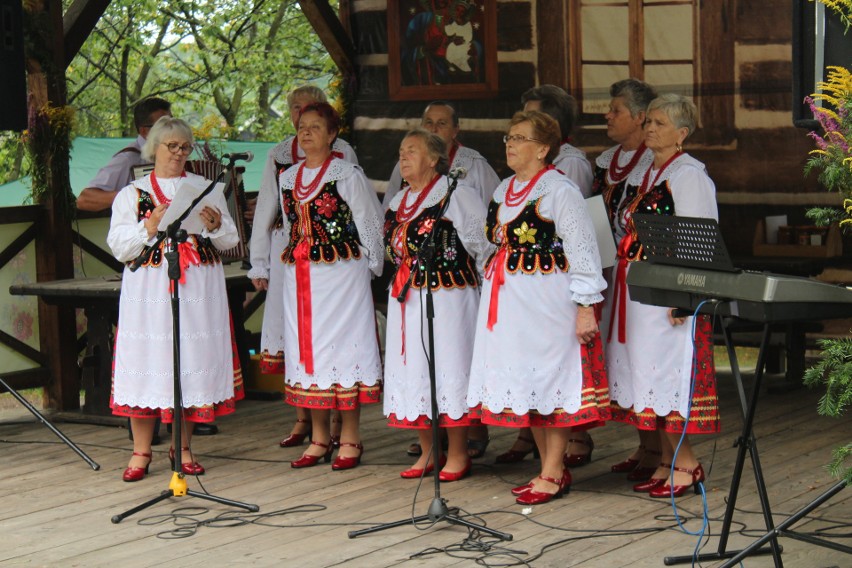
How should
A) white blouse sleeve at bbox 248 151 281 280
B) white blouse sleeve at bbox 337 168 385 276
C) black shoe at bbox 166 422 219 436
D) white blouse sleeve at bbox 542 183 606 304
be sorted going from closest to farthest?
white blouse sleeve at bbox 542 183 606 304 → white blouse sleeve at bbox 337 168 385 276 → white blouse sleeve at bbox 248 151 281 280 → black shoe at bbox 166 422 219 436

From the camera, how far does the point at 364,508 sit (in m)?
5.09

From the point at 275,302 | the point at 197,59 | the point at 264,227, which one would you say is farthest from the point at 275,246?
the point at 197,59

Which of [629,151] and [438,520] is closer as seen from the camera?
[438,520]

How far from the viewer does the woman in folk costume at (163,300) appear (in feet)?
18.2

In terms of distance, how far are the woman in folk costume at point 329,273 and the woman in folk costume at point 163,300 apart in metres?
0.35

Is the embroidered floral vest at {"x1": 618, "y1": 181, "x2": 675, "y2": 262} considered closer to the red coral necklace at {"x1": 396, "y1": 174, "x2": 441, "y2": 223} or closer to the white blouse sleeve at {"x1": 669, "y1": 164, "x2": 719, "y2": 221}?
the white blouse sleeve at {"x1": 669, "y1": 164, "x2": 719, "y2": 221}

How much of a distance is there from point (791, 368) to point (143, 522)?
175 inches

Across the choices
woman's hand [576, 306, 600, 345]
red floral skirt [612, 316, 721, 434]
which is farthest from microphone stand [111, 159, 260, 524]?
red floral skirt [612, 316, 721, 434]

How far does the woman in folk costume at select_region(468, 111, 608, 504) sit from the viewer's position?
4.95 metres

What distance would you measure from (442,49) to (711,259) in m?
5.42

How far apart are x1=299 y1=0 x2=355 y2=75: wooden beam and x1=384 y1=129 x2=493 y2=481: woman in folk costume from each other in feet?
12.9

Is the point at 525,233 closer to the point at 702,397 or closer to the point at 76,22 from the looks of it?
the point at 702,397

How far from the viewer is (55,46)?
7.18 meters

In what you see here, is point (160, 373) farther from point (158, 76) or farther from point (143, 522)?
point (158, 76)
